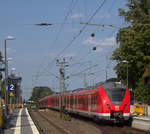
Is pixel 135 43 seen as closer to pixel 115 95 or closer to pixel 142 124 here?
pixel 115 95

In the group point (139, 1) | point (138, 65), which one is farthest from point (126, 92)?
point (139, 1)

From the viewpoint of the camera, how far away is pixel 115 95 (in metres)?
21.7

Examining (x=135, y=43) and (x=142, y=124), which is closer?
(x=142, y=124)

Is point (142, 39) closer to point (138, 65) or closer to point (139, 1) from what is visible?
point (138, 65)

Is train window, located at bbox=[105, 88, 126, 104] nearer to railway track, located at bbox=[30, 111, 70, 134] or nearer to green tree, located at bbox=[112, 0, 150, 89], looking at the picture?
railway track, located at bbox=[30, 111, 70, 134]

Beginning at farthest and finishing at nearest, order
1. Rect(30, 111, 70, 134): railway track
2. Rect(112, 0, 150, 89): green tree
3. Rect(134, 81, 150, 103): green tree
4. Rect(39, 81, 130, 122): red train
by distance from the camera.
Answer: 1. Rect(134, 81, 150, 103): green tree
2. Rect(112, 0, 150, 89): green tree
3. Rect(39, 81, 130, 122): red train
4. Rect(30, 111, 70, 134): railway track

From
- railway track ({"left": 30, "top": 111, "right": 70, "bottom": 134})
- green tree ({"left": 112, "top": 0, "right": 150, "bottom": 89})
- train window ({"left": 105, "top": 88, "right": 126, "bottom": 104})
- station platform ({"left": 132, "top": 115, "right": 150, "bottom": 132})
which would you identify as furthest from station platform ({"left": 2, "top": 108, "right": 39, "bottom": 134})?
green tree ({"left": 112, "top": 0, "right": 150, "bottom": 89})

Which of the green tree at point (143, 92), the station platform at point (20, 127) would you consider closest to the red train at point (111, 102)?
the station platform at point (20, 127)

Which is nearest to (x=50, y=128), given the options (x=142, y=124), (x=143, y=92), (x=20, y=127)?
(x=20, y=127)

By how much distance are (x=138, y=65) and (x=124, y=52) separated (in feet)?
9.70

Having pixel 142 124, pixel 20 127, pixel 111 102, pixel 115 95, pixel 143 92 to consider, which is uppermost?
pixel 143 92

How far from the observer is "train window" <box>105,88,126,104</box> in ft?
70.9

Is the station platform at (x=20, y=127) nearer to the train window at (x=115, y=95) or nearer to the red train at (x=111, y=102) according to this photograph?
the red train at (x=111, y=102)

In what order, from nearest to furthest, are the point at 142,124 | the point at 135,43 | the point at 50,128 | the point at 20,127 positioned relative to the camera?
1. the point at 142,124
2. the point at 20,127
3. the point at 50,128
4. the point at 135,43
